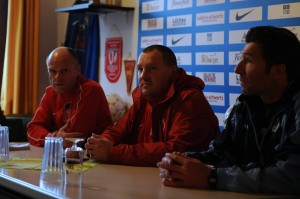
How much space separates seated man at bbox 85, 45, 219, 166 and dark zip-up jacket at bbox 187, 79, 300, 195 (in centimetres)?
30

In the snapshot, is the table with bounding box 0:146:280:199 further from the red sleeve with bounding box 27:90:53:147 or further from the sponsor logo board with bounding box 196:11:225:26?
the sponsor logo board with bounding box 196:11:225:26

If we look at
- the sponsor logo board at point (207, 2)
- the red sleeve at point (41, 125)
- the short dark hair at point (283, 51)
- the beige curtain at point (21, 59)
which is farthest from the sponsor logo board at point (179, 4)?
the short dark hair at point (283, 51)

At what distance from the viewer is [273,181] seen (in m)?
1.90

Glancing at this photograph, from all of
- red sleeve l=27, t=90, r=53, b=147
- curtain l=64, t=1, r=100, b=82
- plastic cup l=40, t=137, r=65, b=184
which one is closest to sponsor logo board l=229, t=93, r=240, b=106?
red sleeve l=27, t=90, r=53, b=147

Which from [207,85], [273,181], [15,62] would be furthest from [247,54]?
[15,62]

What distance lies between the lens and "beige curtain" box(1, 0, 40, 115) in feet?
18.7

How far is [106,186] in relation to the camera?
6.48 feet

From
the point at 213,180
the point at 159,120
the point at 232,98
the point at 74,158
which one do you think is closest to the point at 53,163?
the point at 74,158

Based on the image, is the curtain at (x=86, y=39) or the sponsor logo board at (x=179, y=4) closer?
the sponsor logo board at (x=179, y=4)

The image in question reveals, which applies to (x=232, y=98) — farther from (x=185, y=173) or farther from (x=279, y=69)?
(x=185, y=173)

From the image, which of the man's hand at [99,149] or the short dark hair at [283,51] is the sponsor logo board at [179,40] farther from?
the short dark hair at [283,51]

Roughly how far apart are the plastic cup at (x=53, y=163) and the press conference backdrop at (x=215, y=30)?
208 cm

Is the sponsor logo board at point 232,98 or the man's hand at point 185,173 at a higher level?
the sponsor logo board at point 232,98

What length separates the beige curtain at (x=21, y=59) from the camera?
5.70 metres
